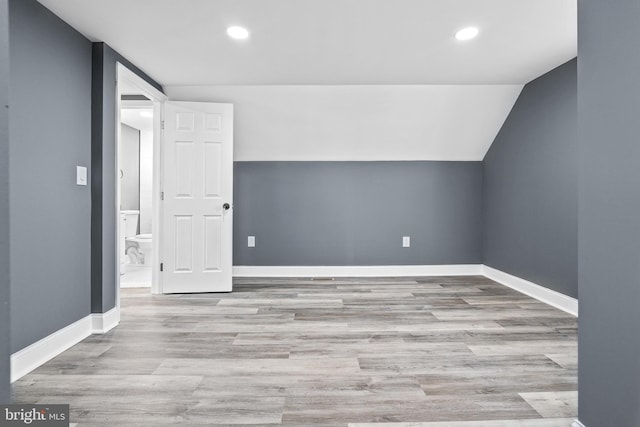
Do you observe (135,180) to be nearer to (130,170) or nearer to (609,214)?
(130,170)

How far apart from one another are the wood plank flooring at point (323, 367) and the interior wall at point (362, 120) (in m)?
1.85

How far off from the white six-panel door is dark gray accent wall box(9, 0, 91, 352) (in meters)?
1.01

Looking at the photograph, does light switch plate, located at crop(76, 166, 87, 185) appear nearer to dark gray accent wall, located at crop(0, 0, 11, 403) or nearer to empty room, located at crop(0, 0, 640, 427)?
empty room, located at crop(0, 0, 640, 427)

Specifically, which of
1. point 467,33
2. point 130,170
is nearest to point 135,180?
point 130,170

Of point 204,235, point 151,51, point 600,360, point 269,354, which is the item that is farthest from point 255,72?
point 600,360

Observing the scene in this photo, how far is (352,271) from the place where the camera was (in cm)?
425

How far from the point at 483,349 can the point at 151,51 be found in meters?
Result: 3.15

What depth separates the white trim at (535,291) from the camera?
2.84m

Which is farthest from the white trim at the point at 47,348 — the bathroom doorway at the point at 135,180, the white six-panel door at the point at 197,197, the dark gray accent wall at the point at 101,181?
the bathroom doorway at the point at 135,180

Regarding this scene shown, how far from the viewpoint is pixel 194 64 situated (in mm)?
2920

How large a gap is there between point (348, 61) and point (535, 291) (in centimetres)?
273

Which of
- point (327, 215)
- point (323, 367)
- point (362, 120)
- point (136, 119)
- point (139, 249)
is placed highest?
point (136, 119)

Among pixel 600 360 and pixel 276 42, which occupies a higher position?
pixel 276 42

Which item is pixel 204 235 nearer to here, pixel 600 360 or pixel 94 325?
pixel 94 325
